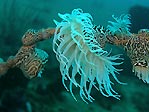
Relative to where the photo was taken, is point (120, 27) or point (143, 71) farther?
point (120, 27)

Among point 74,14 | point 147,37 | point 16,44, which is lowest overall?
point 147,37

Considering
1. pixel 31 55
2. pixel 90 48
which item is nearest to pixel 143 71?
pixel 90 48

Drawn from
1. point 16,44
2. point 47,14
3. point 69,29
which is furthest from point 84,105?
point 47,14

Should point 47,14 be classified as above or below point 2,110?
above

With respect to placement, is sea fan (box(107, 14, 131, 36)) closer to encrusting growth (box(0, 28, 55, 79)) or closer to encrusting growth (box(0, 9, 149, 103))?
encrusting growth (box(0, 9, 149, 103))

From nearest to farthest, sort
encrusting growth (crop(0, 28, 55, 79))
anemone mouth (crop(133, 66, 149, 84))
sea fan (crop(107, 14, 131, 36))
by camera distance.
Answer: anemone mouth (crop(133, 66, 149, 84))
sea fan (crop(107, 14, 131, 36))
encrusting growth (crop(0, 28, 55, 79))

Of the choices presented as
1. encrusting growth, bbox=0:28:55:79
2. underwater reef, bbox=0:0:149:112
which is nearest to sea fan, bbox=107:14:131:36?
underwater reef, bbox=0:0:149:112

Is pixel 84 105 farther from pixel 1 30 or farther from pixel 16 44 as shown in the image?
pixel 1 30

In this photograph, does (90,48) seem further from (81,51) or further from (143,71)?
(143,71)
